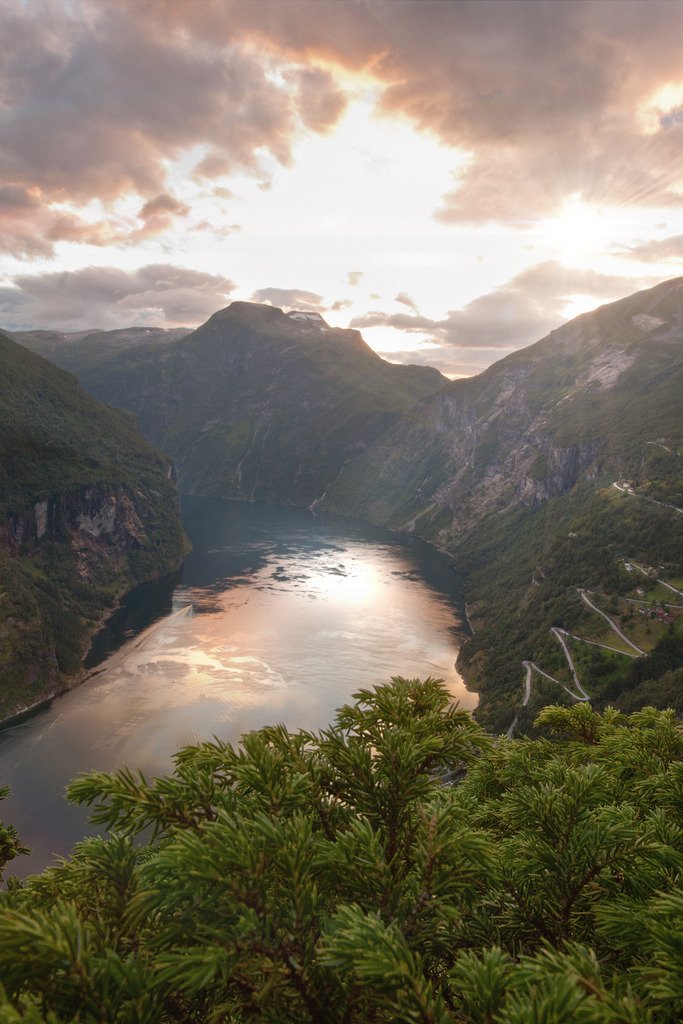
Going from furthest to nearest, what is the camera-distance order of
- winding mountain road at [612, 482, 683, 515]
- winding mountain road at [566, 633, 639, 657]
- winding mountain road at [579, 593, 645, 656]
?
winding mountain road at [612, 482, 683, 515] → winding mountain road at [579, 593, 645, 656] → winding mountain road at [566, 633, 639, 657]

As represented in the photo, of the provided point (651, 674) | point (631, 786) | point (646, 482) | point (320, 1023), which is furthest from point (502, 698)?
point (320, 1023)

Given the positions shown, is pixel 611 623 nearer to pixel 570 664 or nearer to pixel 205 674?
pixel 570 664

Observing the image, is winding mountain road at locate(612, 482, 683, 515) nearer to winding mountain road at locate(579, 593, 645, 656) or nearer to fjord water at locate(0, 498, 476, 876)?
winding mountain road at locate(579, 593, 645, 656)

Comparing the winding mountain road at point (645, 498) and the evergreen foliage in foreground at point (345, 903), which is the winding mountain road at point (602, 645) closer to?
the winding mountain road at point (645, 498)

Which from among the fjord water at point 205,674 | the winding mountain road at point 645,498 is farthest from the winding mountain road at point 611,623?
the fjord water at point 205,674

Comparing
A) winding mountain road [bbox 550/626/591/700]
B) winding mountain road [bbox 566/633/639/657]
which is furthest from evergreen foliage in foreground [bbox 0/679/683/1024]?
winding mountain road [bbox 566/633/639/657]
